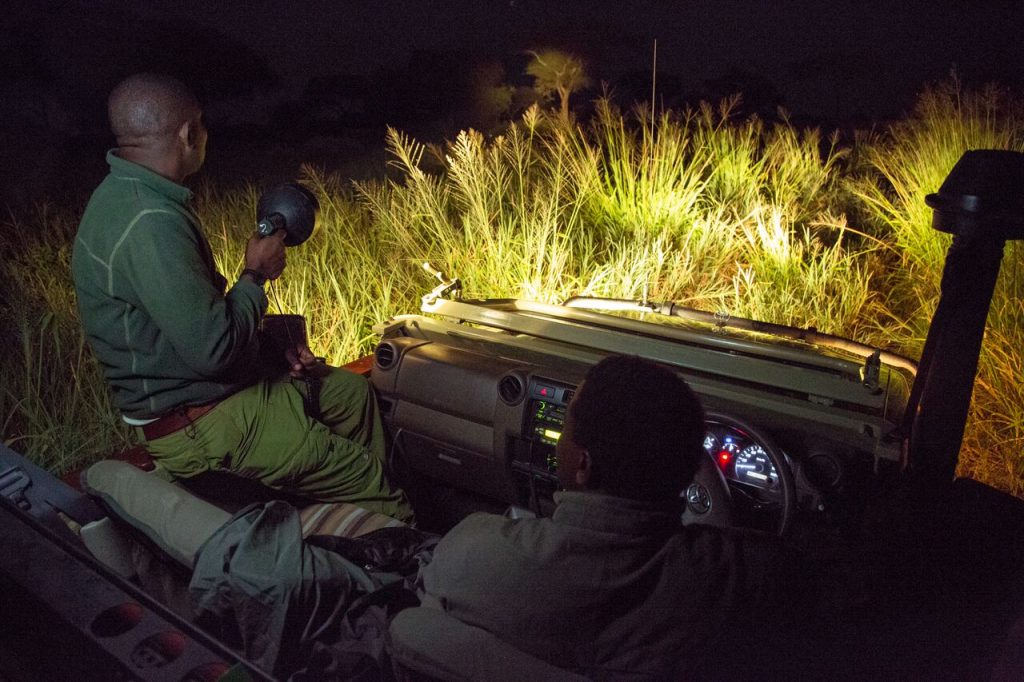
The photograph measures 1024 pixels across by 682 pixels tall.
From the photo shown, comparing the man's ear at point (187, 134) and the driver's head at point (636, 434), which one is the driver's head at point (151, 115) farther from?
the driver's head at point (636, 434)

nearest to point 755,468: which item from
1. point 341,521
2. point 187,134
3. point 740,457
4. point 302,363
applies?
point 740,457

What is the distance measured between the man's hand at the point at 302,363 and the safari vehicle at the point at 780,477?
0.28m

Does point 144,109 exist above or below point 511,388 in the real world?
above

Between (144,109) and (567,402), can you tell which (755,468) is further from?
(144,109)

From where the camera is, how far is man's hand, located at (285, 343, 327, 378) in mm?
2834

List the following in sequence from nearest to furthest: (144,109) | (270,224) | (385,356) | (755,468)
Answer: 1. (755,468)
2. (144,109)
3. (270,224)
4. (385,356)

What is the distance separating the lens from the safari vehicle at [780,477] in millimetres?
1393

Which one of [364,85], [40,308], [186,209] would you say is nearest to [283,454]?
[186,209]

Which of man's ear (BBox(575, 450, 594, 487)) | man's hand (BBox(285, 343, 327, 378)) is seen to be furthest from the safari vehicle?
man's hand (BBox(285, 343, 327, 378))

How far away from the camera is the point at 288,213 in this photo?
8.55 ft

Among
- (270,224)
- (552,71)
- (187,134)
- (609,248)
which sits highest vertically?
(552,71)

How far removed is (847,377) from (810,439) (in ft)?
1.01

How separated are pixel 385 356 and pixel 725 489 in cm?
159

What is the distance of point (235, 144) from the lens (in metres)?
19.0
